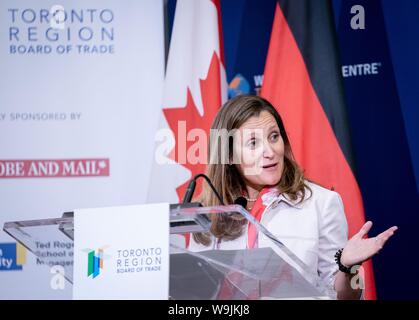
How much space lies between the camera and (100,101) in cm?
385

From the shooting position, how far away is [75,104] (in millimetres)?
3844

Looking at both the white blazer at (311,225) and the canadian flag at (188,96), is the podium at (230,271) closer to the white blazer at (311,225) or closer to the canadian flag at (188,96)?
the white blazer at (311,225)

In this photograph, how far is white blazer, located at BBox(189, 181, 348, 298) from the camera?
2428 mm

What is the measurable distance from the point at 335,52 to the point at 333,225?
46.3 inches

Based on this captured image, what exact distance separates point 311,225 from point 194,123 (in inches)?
51.9

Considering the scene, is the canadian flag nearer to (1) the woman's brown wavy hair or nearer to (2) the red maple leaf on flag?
(2) the red maple leaf on flag

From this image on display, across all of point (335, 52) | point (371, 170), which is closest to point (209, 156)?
point (335, 52)

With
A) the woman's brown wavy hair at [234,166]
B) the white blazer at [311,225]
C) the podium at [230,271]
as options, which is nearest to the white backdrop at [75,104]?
the woman's brown wavy hair at [234,166]

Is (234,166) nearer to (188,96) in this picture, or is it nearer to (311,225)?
(311,225)

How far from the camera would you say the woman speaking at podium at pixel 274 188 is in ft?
8.05

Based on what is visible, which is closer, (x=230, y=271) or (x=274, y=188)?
(x=230, y=271)

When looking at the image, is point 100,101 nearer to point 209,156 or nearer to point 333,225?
point 209,156

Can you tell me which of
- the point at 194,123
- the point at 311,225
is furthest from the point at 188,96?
the point at 311,225

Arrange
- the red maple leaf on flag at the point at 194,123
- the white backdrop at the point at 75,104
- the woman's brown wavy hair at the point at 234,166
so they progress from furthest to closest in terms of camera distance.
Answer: the white backdrop at the point at 75,104 → the red maple leaf on flag at the point at 194,123 → the woman's brown wavy hair at the point at 234,166
